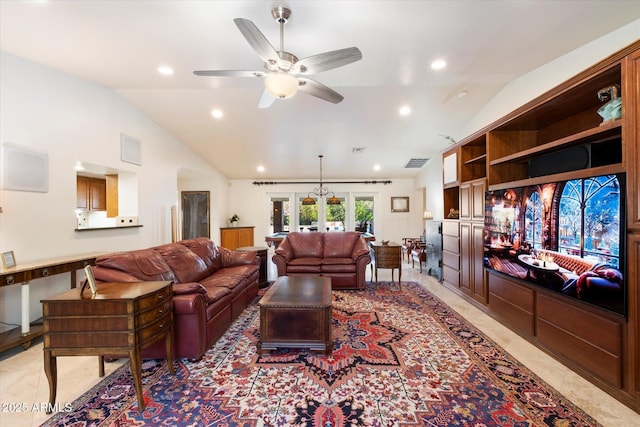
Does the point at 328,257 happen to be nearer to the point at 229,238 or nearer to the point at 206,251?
the point at 206,251

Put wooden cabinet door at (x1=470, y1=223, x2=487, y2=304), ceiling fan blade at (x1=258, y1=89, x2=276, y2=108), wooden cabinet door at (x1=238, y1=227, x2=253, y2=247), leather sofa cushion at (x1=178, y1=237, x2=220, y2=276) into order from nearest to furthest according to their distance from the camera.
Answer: ceiling fan blade at (x1=258, y1=89, x2=276, y2=108)
wooden cabinet door at (x1=470, y1=223, x2=487, y2=304)
leather sofa cushion at (x1=178, y1=237, x2=220, y2=276)
wooden cabinet door at (x1=238, y1=227, x2=253, y2=247)

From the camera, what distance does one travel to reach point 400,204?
8266 millimetres

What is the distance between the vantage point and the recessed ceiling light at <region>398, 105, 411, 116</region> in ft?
14.0

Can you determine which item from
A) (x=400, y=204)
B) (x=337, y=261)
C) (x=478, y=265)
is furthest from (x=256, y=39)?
(x=400, y=204)

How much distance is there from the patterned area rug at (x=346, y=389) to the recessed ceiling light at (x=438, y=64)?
117 inches

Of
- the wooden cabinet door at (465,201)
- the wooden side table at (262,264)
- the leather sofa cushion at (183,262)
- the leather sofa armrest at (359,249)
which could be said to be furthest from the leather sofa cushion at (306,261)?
the wooden cabinet door at (465,201)

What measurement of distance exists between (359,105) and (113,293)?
13.2 ft

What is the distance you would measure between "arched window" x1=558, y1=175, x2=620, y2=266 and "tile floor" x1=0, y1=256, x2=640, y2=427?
0.98 meters

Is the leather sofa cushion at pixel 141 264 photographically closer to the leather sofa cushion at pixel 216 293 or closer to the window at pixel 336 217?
the leather sofa cushion at pixel 216 293

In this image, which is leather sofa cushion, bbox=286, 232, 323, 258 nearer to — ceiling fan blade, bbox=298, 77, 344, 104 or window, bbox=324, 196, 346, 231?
ceiling fan blade, bbox=298, 77, 344, 104

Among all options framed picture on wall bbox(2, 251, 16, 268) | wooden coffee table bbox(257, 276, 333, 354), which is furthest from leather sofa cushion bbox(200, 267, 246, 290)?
framed picture on wall bbox(2, 251, 16, 268)

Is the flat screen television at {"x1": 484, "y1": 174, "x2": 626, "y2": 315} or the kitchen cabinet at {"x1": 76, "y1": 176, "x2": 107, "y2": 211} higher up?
the kitchen cabinet at {"x1": 76, "y1": 176, "x2": 107, "y2": 211}

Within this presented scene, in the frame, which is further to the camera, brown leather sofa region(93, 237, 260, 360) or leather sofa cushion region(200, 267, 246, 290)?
leather sofa cushion region(200, 267, 246, 290)

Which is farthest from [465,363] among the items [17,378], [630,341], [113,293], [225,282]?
[17,378]
